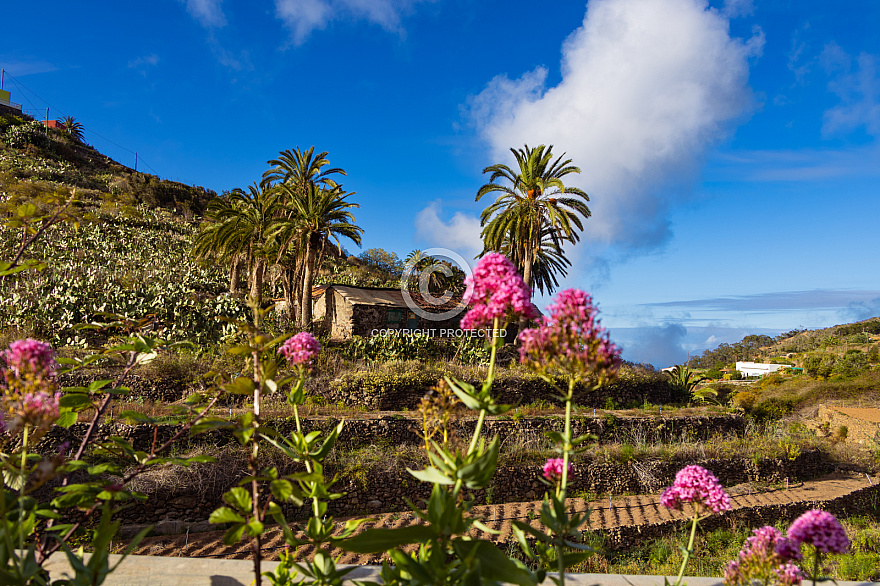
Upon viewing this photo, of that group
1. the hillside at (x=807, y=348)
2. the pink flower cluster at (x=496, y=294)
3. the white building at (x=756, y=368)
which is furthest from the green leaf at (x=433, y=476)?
the white building at (x=756, y=368)

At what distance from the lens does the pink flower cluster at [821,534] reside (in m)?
1.67

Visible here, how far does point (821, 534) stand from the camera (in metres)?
1.70

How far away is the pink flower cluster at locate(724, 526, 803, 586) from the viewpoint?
5.21 ft

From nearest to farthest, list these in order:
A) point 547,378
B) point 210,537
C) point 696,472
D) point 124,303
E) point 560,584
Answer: point 560,584 → point 547,378 → point 696,472 → point 210,537 → point 124,303

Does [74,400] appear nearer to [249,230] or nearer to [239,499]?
[239,499]

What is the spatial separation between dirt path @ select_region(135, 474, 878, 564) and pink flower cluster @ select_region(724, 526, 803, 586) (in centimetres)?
451

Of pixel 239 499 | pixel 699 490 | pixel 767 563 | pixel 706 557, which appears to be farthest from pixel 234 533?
pixel 706 557

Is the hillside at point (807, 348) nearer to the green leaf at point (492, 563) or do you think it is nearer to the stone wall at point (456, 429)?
the stone wall at point (456, 429)

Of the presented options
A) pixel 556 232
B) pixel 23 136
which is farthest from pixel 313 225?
pixel 23 136

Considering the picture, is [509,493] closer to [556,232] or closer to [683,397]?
[683,397]

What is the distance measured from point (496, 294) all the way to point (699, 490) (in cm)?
152

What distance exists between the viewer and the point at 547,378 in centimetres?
146

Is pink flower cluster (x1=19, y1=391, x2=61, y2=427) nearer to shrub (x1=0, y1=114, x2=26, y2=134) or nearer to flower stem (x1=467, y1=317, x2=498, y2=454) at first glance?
flower stem (x1=467, y1=317, x2=498, y2=454)

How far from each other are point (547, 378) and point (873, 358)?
44309mm
